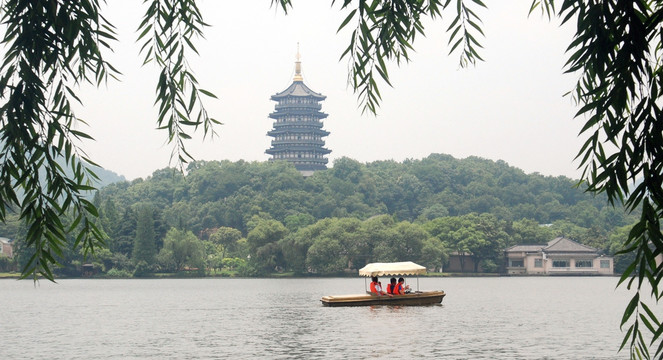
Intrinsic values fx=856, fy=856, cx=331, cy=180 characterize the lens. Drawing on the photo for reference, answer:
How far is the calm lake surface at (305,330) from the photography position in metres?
25.4

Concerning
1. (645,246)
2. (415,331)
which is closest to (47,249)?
(645,246)

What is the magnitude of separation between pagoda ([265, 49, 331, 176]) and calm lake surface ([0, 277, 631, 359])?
99.8 meters

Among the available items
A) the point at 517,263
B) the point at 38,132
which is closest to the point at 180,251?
the point at 517,263

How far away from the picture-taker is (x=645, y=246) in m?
5.05

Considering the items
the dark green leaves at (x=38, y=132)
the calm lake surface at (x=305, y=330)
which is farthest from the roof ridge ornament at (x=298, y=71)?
the dark green leaves at (x=38, y=132)

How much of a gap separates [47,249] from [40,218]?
1.05 feet

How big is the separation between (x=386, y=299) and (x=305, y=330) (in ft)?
23.8

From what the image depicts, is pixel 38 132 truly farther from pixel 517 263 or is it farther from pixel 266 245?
pixel 517 263

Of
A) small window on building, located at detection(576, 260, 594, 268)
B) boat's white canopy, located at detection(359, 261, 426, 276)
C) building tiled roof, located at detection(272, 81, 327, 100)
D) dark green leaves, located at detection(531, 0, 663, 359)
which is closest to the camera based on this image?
dark green leaves, located at detection(531, 0, 663, 359)

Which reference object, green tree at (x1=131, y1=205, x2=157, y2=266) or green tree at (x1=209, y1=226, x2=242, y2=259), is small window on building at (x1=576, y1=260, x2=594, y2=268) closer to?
green tree at (x1=209, y1=226, x2=242, y2=259)

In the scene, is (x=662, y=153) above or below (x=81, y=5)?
below

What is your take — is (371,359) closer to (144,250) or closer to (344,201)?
(144,250)

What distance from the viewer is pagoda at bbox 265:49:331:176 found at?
152 metres

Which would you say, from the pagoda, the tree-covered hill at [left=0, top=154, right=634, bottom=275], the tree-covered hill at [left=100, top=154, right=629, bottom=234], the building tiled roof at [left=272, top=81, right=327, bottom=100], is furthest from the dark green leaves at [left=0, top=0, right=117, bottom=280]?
the building tiled roof at [left=272, top=81, right=327, bottom=100]
